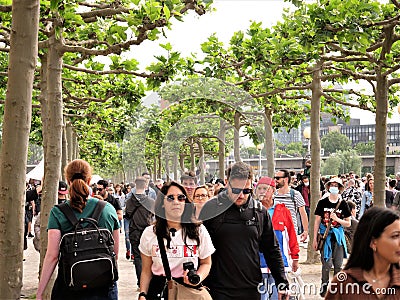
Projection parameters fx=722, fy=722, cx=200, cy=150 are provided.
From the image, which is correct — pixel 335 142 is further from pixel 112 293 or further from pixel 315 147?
pixel 112 293

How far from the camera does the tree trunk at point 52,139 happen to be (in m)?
10.4

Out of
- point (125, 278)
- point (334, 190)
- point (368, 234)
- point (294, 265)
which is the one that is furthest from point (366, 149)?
point (368, 234)

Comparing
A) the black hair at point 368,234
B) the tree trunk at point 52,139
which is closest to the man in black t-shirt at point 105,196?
the tree trunk at point 52,139

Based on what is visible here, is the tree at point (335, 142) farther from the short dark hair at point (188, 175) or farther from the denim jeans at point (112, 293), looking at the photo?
the short dark hair at point (188, 175)

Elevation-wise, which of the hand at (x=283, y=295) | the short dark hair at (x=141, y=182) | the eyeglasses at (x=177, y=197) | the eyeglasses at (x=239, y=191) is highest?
the short dark hair at (x=141, y=182)

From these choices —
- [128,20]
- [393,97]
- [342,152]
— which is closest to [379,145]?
[128,20]

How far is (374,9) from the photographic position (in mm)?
11273

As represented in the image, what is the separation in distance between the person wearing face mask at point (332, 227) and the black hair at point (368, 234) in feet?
21.0

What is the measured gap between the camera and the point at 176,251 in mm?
5711

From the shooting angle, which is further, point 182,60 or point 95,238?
point 182,60

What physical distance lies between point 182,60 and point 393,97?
8689 mm

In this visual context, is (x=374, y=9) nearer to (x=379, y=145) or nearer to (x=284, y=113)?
(x=379, y=145)

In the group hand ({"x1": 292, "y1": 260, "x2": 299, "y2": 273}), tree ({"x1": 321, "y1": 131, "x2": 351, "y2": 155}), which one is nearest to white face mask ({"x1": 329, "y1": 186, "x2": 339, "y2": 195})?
hand ({"x1": 292, "y1": 260, "x2": 299, "y2": 273})

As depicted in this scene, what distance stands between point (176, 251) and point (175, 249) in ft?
0.07
